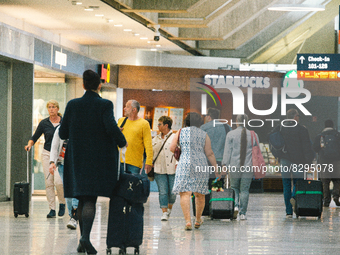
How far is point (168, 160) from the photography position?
8.61 meters

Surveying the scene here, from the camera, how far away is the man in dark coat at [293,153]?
8937 millimetres

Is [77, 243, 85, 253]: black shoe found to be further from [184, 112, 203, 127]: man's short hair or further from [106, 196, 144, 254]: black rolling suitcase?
[184, 112, 203, 127]: man's short hair

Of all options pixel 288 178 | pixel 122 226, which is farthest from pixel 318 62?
pixel 122 226

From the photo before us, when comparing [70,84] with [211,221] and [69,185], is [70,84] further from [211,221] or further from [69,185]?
[69,185]

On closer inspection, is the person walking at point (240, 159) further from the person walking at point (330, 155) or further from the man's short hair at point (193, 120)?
the person walking at point (330, 155)

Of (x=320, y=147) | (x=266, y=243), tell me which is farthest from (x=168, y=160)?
(x=320, y=147)

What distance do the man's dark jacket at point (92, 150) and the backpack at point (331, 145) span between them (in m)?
7.44

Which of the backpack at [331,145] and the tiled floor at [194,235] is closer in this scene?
the tiled floor at [194,235]

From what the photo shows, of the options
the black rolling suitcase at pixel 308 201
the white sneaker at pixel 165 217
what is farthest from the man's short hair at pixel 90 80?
the black rolling suitcase at pixel 308 201

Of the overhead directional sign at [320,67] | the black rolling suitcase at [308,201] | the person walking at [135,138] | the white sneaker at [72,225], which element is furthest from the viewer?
the overhead directional sign at [320,67]

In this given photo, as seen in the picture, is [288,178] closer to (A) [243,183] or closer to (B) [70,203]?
(A) [243,183]

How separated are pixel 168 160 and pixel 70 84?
19.3ft

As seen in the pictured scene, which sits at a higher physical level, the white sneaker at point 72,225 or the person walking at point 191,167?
the person walking at point 191,167

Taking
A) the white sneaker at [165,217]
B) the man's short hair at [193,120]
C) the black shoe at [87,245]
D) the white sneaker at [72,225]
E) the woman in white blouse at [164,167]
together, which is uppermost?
the man's short hair at [193,120]
